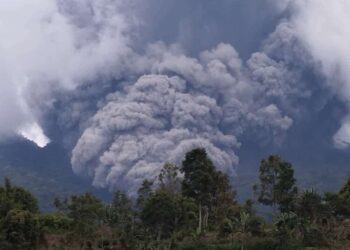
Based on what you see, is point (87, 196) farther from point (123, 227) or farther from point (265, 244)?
point (265, 244)

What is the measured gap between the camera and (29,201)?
6900cm

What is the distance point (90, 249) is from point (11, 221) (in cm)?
1482

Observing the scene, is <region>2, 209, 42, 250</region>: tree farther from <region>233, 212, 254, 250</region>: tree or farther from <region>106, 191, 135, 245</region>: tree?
<region>233, 212, 254, 250</region>: tree

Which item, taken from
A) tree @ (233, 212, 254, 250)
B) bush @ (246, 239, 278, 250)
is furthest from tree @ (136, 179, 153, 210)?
bush @ (246, 239, 278, 250)

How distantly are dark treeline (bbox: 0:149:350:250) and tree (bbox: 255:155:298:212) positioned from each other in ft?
0.40

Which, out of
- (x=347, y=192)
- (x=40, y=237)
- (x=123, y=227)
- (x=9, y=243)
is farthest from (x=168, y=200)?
(x=347, y=192)

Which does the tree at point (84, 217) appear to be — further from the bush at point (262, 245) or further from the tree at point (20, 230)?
the bush at point (262, 245)

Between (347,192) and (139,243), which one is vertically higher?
(347,192)

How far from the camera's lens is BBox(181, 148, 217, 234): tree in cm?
7550

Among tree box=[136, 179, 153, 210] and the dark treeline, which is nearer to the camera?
the dark treeline

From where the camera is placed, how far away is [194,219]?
76.4m

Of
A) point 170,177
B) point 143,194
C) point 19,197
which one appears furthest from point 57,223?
point 170,177

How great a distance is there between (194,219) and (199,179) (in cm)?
540

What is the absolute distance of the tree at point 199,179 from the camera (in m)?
75.5
